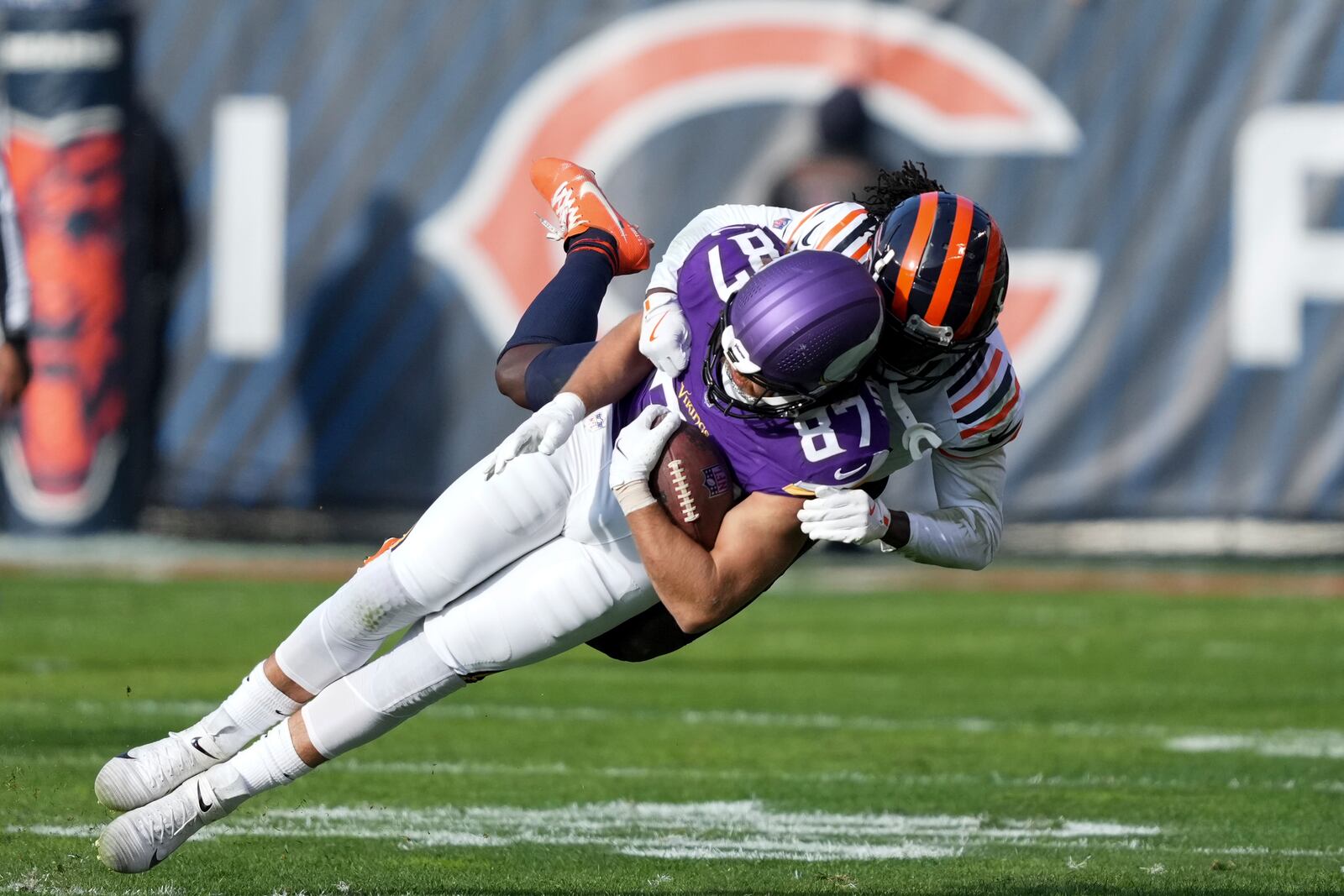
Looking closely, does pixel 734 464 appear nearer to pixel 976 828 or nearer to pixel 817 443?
pixel 817 443

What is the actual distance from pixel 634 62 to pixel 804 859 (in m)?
7.63

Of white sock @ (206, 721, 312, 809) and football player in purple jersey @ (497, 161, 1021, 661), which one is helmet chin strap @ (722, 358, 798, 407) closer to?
football player in purple jersey @ (497, 161, 1021, 661)

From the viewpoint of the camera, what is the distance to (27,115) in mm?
11281

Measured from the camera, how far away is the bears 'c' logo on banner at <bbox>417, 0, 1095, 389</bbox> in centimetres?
1153

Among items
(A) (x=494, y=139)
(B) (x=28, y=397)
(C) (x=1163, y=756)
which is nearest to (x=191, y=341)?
(B) (x=28, y=397)

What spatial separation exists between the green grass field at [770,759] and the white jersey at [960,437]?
0.85 m

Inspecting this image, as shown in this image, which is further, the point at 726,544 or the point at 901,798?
the point at 901,798

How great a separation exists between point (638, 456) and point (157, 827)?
4.27ft

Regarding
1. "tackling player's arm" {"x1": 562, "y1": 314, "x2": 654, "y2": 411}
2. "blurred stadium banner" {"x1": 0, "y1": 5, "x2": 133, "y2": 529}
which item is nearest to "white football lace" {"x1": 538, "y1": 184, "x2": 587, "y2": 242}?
"tackling player's arm" {"x1": 562, "y1": 314, "x2": 654, "y2": 411}

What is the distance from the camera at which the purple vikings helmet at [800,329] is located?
12.2 ft

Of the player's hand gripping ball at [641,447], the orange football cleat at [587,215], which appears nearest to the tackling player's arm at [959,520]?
the player's hand gripping ball at [641,447]

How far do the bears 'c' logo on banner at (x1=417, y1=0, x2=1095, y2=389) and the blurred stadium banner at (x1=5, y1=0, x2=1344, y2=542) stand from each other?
0.02 meters

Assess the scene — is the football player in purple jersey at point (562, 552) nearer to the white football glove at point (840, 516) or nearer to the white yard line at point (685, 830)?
the white football glove at point (840, 516)


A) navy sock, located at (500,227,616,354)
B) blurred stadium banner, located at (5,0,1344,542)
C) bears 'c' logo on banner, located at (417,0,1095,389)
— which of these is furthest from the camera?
bears 'c' logo on banner, located at (417,0,1095,389)
